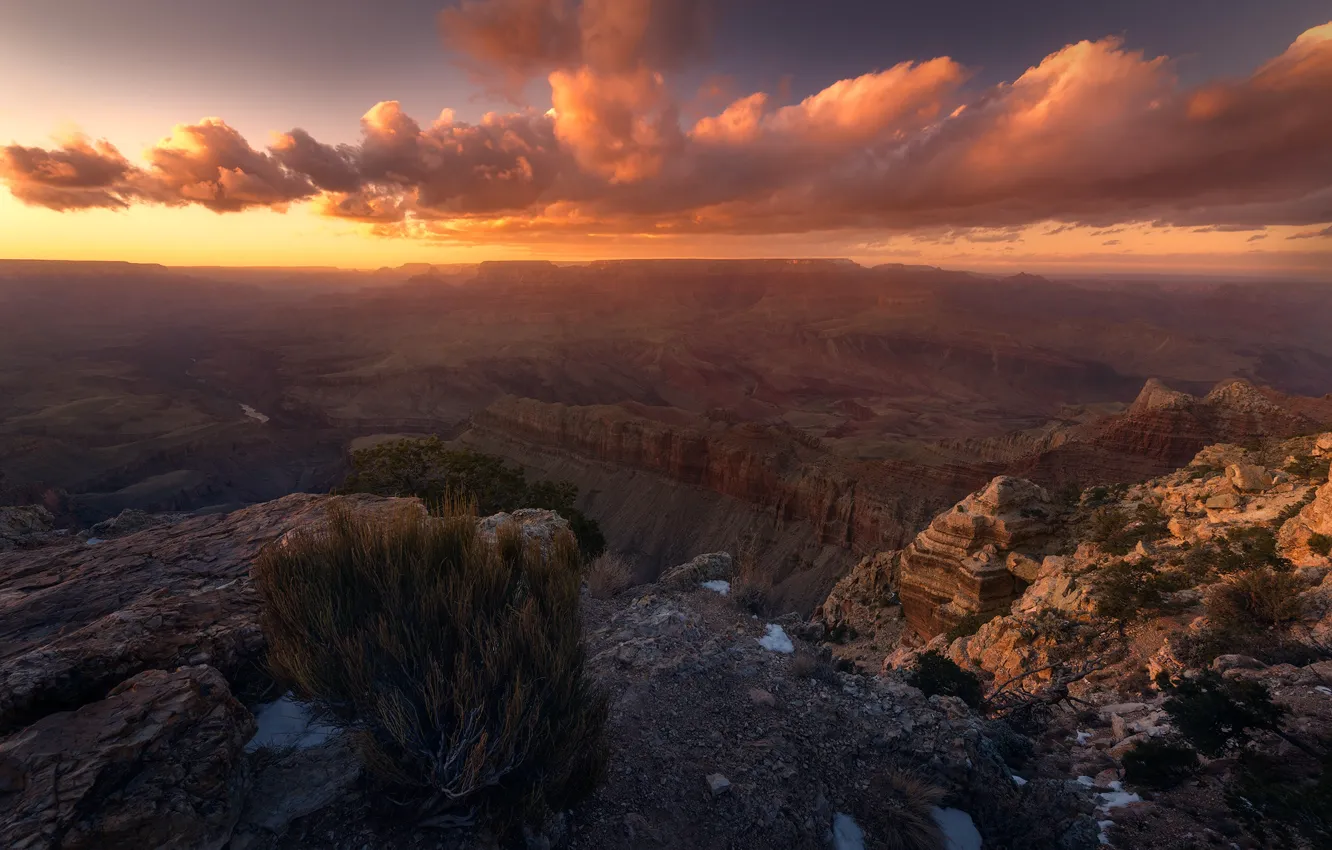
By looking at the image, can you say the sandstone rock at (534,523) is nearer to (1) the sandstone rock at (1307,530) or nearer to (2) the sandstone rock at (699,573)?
(2) the sandstone rock at (699,573)

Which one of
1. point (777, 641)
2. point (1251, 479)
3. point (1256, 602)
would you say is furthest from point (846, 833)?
point (1251, 479)

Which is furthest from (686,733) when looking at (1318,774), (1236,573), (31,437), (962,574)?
(31,437)

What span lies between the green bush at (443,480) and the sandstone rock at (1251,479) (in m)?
16.8

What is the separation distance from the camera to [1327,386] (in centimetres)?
12725

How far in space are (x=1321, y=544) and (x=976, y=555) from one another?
7.56 meters

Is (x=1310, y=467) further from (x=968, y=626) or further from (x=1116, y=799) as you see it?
(x=1116, y=799)

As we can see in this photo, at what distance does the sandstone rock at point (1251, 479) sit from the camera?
12.8 metres

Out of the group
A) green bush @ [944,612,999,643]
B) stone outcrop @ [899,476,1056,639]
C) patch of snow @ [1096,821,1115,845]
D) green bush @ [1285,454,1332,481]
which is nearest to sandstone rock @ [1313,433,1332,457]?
green bush @ [1285,454,1332,481]

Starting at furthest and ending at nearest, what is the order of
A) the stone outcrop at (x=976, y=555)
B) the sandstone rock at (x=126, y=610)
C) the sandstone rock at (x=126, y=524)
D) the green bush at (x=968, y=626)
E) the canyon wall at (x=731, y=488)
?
1. the canyon wall at (x=731, y=488)
2. the stone outcrop at (x=976, y=555)
3. the green bush at (x=968, y=626)
4. the sandstone rock at (x=126, y=524)
5. the sandstone rock at (x=126, y=610)

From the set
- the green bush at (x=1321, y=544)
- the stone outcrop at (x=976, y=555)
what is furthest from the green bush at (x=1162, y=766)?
the stone outcrop at (x=976, y=555)

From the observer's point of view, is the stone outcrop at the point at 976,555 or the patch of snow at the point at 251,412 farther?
the patch of snow at the point at 251,412

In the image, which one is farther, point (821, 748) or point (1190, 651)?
point (1190, 651)

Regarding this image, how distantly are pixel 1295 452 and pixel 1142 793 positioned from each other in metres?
14.5

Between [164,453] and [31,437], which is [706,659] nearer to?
[164,453]
